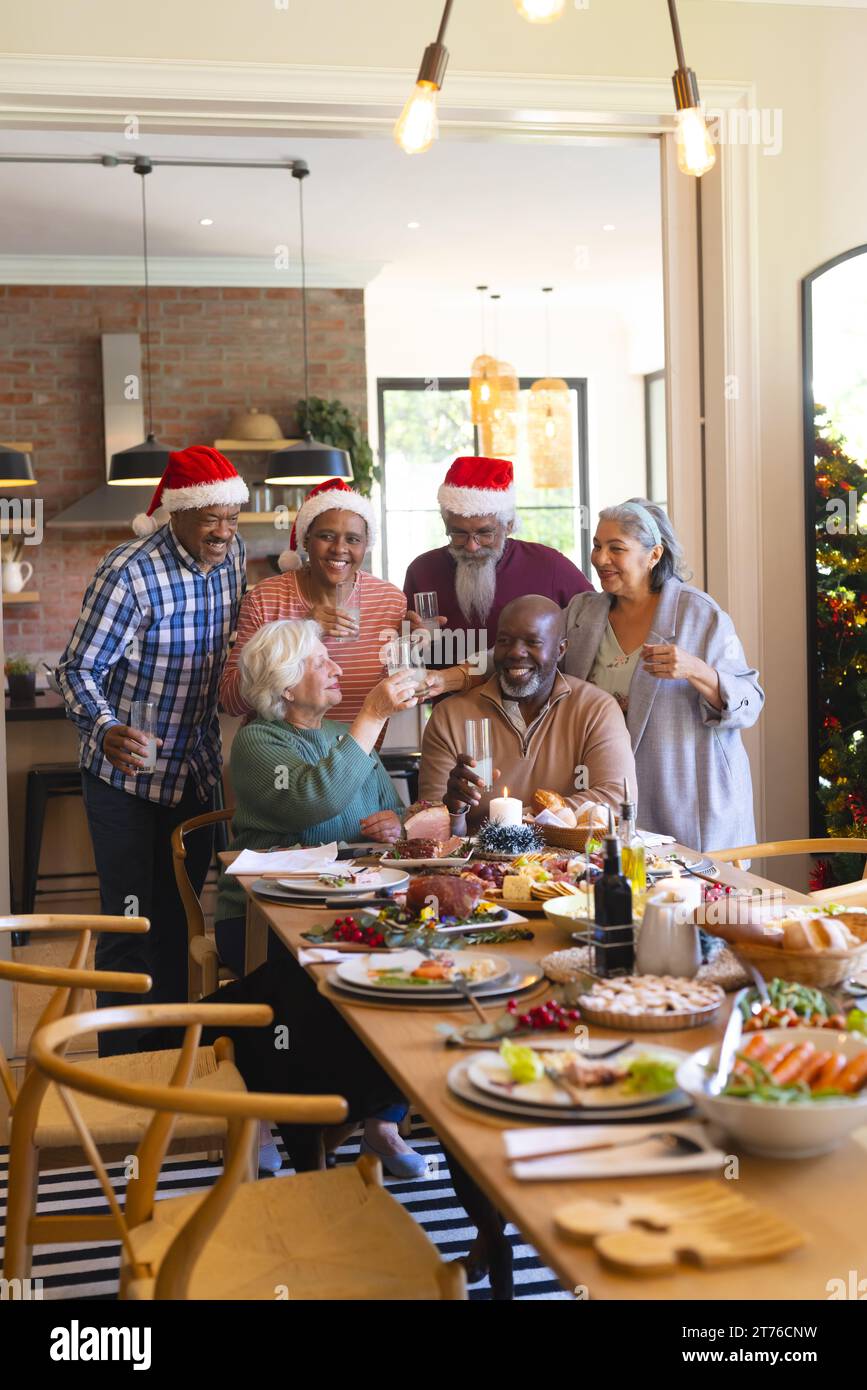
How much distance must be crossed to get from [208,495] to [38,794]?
2.18m

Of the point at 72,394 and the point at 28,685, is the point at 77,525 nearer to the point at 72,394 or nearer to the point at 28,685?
the point at 72,394

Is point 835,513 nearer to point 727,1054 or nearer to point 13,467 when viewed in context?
point 727,1054

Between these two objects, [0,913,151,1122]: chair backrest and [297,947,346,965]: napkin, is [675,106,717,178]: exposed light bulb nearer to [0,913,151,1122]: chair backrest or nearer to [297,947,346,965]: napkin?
[297,947,346,965]: napkin

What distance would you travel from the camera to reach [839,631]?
3.89 metres

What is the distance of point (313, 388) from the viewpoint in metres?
8.43

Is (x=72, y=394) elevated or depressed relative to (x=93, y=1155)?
elevated

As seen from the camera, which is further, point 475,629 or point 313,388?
point 313,388

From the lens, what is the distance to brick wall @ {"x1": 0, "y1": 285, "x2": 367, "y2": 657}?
8094 millimetres

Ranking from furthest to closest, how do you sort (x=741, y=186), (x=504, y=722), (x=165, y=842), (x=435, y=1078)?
(x=741, y=186)
(x=165, y=842)
(x=504, y=722)
(x=435, y=1078)

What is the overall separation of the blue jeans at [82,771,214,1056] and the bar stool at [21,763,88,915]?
1713 millimetres

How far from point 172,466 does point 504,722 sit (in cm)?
122

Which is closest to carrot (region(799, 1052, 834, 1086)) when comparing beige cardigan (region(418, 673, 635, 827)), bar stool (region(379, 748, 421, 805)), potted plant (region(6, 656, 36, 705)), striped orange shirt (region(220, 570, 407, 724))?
beige cardigan (region(418, 673, 635, 827))

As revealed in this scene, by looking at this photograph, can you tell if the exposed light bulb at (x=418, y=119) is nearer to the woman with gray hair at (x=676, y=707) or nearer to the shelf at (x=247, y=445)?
the woman with gray hair at (x=676, y=707)
